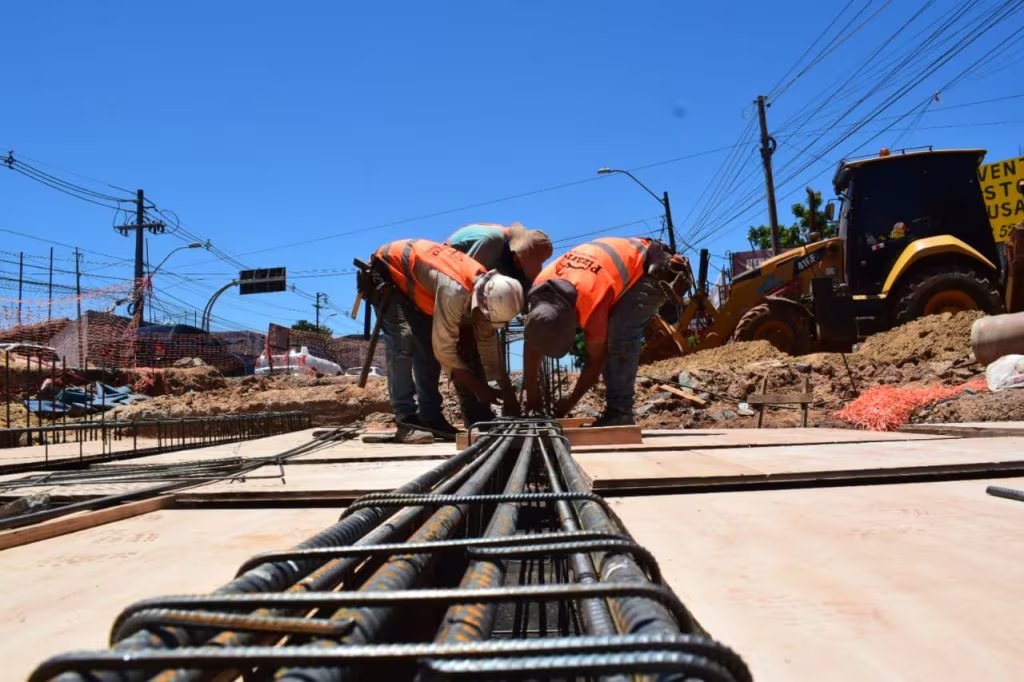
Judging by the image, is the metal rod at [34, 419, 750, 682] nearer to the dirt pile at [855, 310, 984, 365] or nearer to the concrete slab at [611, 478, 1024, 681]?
the concrete slab at [611, 478, 1024, 681]

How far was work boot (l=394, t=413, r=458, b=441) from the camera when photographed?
4.78m

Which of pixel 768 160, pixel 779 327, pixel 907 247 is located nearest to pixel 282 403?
pixel 779 327

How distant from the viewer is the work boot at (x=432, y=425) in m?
4.78

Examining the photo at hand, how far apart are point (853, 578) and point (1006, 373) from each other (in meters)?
6.77

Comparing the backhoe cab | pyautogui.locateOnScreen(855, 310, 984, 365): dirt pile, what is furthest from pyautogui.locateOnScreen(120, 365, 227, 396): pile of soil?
pyautogui.locateOnScreen(855, 310, 984, 365): dirt pile

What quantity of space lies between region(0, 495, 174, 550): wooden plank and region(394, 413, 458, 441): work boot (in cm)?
261

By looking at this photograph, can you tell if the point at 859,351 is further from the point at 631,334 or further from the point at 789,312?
the point at 631,334

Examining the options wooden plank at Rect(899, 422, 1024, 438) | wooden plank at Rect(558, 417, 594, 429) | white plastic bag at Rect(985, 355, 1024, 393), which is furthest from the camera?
white plastic bag at Rect(985, 355, 1024, 393)

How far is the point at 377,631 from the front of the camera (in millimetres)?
641

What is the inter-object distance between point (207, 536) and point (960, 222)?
11.4m

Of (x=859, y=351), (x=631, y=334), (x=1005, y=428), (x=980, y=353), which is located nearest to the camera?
(x=1005, y=428)

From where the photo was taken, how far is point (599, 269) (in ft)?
13.9

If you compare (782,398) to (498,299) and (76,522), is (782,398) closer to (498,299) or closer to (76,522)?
(498,299)

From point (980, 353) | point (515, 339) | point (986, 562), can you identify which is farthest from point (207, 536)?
point (980, 353)
